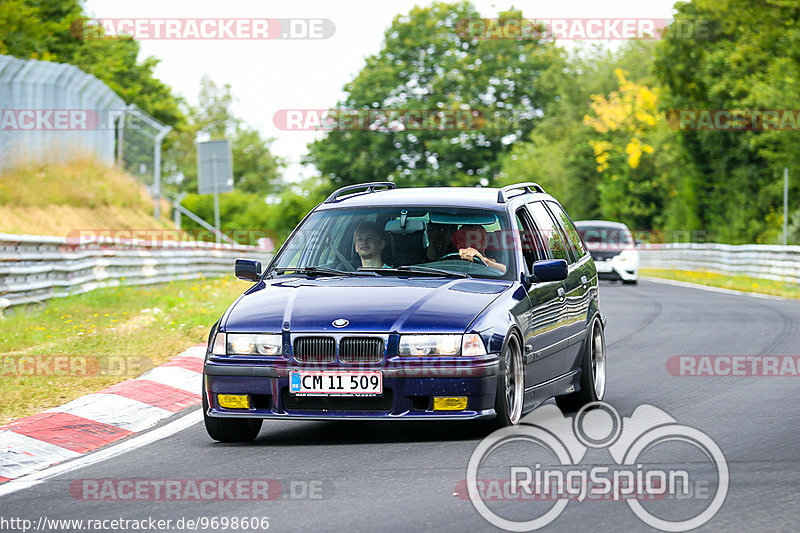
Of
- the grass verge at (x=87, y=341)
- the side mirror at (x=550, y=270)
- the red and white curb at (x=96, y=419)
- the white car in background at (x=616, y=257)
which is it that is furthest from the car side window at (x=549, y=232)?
the white car in background at (x=616, y=257)

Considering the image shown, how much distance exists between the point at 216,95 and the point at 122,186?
97.9 m

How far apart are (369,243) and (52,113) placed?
22.7 meters

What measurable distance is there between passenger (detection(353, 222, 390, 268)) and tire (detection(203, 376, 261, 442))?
54.2 inches

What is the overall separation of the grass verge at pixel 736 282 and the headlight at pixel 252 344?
69.0 ft

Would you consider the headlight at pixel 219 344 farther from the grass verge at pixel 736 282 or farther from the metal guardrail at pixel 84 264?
the grass verge at pixel 736 282

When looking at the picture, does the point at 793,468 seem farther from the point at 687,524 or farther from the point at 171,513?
the point at 171,513

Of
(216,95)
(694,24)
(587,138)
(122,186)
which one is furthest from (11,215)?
(216,95)

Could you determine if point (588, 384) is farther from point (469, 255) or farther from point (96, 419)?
point (96, 419)

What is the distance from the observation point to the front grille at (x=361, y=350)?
7734 mm

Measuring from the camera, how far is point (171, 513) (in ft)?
20.0

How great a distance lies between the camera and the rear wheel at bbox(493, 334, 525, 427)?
7.91 m

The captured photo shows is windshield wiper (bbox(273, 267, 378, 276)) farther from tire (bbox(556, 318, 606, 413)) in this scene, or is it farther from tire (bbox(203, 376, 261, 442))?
tire (bbox(556, 318, 606, 413))

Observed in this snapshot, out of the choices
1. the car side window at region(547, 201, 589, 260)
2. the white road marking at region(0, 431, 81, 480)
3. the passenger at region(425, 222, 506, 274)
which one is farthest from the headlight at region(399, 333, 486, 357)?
the car side window at region(547, 201, 589, 260)

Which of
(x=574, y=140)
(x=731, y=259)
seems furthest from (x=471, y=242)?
(x=574, y=140)
